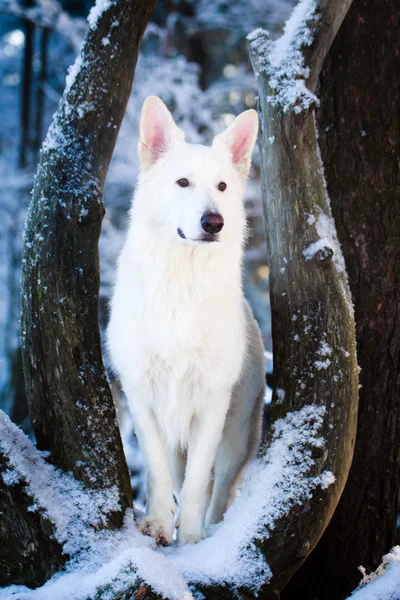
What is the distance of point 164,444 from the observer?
346 centimetres

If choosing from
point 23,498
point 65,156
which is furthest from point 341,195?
point 23,498

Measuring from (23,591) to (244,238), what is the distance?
7.24 ft

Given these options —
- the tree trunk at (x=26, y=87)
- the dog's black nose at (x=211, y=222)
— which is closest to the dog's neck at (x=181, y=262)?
the dog's black nose at (x=211, y=222)

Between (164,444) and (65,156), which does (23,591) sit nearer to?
(164,444)

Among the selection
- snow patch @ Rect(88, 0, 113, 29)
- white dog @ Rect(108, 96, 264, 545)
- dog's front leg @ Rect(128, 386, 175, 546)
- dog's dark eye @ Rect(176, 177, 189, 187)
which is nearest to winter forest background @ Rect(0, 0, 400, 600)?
dog's front leg @ Rect(128, 386, 175, 546)

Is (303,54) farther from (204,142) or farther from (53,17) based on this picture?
(53,17)

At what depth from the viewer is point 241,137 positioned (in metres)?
3.54

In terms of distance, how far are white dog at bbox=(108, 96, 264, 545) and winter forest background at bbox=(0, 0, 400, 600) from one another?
0.39 m

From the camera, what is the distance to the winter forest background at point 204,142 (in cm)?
288

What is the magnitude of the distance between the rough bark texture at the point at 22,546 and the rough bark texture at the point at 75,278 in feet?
1.17

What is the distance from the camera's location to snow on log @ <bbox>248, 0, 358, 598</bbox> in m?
3.01

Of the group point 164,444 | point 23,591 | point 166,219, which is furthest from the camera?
point 164,444

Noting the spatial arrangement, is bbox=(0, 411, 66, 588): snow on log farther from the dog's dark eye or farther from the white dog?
the dog's dark eye

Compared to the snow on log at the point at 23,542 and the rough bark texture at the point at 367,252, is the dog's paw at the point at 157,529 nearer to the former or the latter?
the snow on log at the point at 23,542
